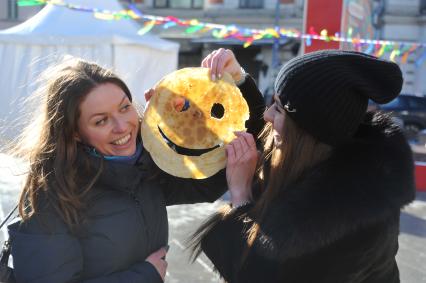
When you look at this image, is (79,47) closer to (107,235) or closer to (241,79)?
(241,79)

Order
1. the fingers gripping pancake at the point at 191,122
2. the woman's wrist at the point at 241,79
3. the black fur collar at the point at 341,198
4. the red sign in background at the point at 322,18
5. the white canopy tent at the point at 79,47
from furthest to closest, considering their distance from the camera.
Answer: the white canopy tent at the point at 79,47
the red sign in background at the point at 322,18
the woman's wrist at the point at 241,79
the fingers gripping pancake at the point at 191,122
the black fur collar at the point at 341,198

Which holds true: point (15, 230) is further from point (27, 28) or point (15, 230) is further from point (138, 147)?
point (27, 28)

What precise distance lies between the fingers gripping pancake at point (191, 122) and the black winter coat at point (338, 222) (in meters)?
0.37

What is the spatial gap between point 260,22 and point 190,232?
695 inches

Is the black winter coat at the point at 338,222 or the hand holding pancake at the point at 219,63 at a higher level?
the hand holding pancake at the point at 219,63

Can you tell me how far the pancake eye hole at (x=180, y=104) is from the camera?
1829mm

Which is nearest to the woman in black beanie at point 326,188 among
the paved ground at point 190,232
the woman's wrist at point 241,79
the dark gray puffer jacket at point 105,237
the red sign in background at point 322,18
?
the dark gray puffer jacket at point 105,237

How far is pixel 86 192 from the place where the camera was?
58.1 inches

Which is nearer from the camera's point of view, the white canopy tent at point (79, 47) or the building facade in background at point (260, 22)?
the white canopy tent at point (79, 47)

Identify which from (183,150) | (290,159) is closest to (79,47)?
(183,150)

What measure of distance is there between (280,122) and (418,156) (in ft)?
29.3

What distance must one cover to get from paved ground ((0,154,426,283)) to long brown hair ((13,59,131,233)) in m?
1.18

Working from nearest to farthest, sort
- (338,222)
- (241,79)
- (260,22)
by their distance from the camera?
(338,222) < (241,79) < (260,22)

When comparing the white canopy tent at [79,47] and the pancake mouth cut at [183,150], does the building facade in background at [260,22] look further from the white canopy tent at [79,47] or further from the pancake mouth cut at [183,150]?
the pancake mouth cut at [183,150]
